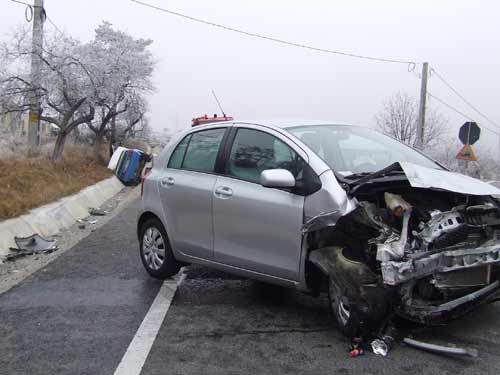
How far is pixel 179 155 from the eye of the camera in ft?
19.2

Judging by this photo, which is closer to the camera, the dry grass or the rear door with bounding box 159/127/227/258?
the rear door with bounding box 159/127/227/258

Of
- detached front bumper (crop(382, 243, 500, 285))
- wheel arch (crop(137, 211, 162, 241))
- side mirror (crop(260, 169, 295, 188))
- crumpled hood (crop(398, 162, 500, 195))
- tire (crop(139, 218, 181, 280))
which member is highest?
crumpled hood (crop(398, 162, 500, 195))

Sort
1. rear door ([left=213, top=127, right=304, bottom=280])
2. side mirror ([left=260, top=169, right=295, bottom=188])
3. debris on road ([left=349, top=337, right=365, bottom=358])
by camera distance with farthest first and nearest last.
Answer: rear door ([left=213, top=127, right=304, bottom=280])
side mirror ([left=260, top=169, right=295, bottom=188])
debris on road ([left=349, top=337, right=365, bottom=358])

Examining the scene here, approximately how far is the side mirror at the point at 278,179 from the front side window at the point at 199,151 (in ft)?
3.49

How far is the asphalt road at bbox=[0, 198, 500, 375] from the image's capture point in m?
3.77

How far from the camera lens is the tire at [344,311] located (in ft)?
12.9

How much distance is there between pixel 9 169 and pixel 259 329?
9158mm

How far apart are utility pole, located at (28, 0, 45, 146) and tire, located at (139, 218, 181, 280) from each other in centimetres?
1233

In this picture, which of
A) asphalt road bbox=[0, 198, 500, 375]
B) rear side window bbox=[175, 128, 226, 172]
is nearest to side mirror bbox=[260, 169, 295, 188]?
rear side window bbox=[175, 128, 226, 172]

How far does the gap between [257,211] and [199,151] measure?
4.13 feet

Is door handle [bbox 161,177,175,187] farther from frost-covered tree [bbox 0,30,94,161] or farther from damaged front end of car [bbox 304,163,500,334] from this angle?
frost-covered tree [bbox 0,30,94,161]

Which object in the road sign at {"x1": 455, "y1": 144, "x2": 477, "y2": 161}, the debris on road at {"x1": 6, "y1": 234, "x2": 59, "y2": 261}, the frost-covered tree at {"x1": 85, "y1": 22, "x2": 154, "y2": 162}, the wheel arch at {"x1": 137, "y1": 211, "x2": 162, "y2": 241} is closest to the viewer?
the wheel arch at {"x1": 137, "y1": 211, "x2": 162, "y2": 241}

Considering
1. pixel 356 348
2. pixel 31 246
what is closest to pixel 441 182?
pixel 356 348

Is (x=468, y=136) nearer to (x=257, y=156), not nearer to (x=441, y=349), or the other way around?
(x=257, y=156)
